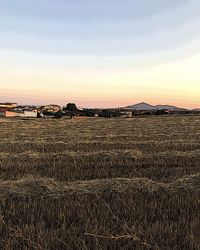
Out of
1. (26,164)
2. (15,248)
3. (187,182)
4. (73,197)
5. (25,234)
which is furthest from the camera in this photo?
A: (26,164)

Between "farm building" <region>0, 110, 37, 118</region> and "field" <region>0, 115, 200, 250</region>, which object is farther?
"farm building" <region>0, 110, 37, 118</region>

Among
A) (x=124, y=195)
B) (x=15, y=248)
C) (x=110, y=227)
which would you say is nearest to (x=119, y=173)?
(x=124, y=195)

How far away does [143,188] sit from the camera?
754cm

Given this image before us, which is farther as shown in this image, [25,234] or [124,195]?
[124,195]

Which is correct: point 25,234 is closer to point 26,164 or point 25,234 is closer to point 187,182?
point 187,182

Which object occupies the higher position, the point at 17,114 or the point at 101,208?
the point at 101,208

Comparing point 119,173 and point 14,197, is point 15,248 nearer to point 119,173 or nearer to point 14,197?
point 14,197

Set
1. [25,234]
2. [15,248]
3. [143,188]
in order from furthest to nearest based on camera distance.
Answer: [143,188] → [25,234] → [15,248]

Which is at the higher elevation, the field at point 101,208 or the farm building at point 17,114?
the field at point 101,208

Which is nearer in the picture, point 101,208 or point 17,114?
point 101,208

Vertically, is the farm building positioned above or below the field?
below

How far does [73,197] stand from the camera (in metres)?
7.01

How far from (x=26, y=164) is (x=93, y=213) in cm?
642

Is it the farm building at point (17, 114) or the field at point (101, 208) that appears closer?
the field at point (101, 208)
